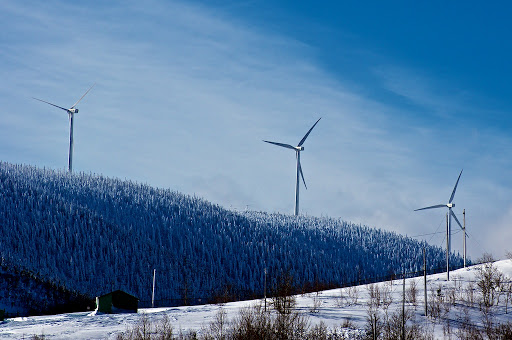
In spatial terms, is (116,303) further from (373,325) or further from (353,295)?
(353,295)

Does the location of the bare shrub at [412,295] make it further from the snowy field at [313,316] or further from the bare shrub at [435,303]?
the bare shrub at [435,303]

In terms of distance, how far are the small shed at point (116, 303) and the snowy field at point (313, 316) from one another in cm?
189

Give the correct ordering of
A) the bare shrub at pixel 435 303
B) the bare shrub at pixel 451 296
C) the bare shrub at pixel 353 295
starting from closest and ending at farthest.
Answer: the bare shrub at pixel 435 303, the bare shrub at pixel 451 296, the bare shrub at pixel 353 295

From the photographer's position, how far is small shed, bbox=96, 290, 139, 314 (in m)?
83.0

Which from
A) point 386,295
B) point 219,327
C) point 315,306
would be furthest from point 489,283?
point 219,327

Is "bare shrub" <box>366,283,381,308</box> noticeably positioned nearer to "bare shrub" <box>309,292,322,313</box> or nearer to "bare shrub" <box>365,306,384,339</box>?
"bare shrub" <box>365,306,384,339</box>

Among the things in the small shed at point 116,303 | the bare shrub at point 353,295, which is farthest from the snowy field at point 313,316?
the small shed at point 116,303

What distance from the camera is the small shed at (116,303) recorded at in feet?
272

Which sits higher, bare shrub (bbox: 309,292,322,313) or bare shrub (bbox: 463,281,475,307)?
bare shrub (bbox: 463,281,475,307)

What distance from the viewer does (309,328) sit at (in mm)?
69812

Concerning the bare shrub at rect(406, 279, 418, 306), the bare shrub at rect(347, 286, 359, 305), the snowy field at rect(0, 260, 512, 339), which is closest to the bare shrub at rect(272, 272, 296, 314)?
the snowy field at rect(0, 260, 512, 339)

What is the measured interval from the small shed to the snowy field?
1895 millimetres

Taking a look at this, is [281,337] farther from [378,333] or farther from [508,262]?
[508,262]

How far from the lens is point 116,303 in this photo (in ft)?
277
